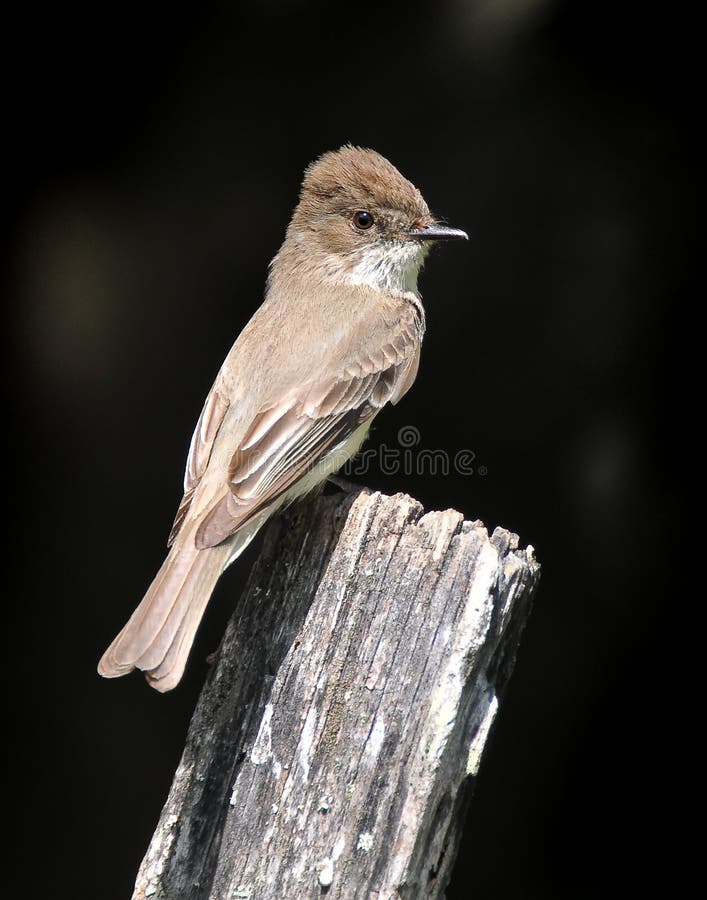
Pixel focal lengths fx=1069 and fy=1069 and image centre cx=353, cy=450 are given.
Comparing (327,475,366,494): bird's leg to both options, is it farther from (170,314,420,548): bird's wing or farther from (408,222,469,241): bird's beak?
(408,222,469,241): bird's beak

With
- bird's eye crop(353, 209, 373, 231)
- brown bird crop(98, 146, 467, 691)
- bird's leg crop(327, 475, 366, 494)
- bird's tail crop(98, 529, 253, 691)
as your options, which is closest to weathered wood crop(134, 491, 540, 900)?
bird's tail crop(98, 529, 253, 691)

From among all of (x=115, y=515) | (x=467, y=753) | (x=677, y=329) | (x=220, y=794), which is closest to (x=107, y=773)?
(x=115, y=515)

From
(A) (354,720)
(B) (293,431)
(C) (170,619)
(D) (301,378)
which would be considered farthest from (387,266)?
(A) (354,720)

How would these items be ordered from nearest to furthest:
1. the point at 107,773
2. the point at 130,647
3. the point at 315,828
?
the point at 315,828 → the point at 130,647 → the point at 107,773

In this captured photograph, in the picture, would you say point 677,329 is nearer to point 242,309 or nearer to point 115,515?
point 242,309

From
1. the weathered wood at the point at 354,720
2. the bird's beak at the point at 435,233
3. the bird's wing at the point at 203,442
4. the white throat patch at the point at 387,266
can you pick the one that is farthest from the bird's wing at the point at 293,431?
the weathered wood at the point at 354,720

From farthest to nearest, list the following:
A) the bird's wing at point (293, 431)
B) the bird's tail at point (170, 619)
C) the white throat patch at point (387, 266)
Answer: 1. the white throat patch at point (387, 266)
2. the bird's wing at point (293, 431)
3. the bird's tail at point (170, 619)

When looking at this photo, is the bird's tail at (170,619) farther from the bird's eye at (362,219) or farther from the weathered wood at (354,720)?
the bird's eye at (362,219)
